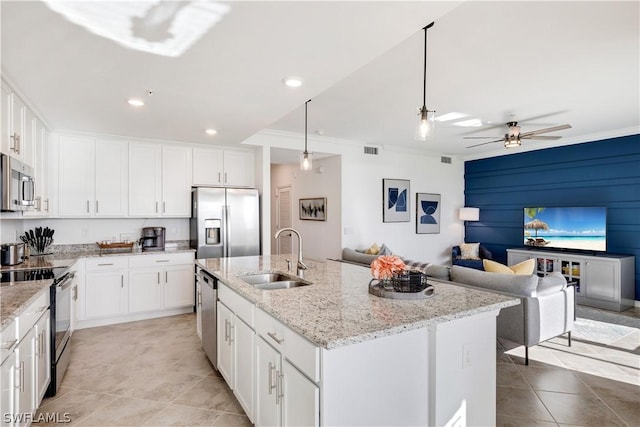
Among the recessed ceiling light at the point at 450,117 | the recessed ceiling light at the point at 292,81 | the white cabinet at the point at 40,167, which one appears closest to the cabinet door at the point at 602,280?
the recessed ceiling light at the point at 450,117

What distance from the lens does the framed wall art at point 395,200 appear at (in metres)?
6.59

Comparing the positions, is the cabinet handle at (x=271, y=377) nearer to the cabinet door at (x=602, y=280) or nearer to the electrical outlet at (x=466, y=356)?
the electrical outlet at (x=466, y=356)

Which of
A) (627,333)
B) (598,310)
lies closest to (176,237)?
(627,333)

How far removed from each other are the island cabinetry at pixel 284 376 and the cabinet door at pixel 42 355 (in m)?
1.43

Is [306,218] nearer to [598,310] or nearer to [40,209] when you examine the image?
[40,209]

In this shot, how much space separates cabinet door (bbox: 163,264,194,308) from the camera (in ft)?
15.3

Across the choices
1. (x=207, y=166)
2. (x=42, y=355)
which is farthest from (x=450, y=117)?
(x=42, y=355)

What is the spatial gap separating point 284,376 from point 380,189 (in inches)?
202

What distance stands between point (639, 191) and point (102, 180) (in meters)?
7.69

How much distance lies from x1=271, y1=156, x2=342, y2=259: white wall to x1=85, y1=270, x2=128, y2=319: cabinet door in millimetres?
2735

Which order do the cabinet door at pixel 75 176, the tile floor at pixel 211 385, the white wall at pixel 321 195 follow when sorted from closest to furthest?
the tile floor at pixel 211 385
the cabinet door at pixel 75 176
the white wall at pixel 321 195

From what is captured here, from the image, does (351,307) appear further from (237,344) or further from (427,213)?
(427,213)

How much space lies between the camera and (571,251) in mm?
5801

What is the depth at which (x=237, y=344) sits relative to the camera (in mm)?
2449
